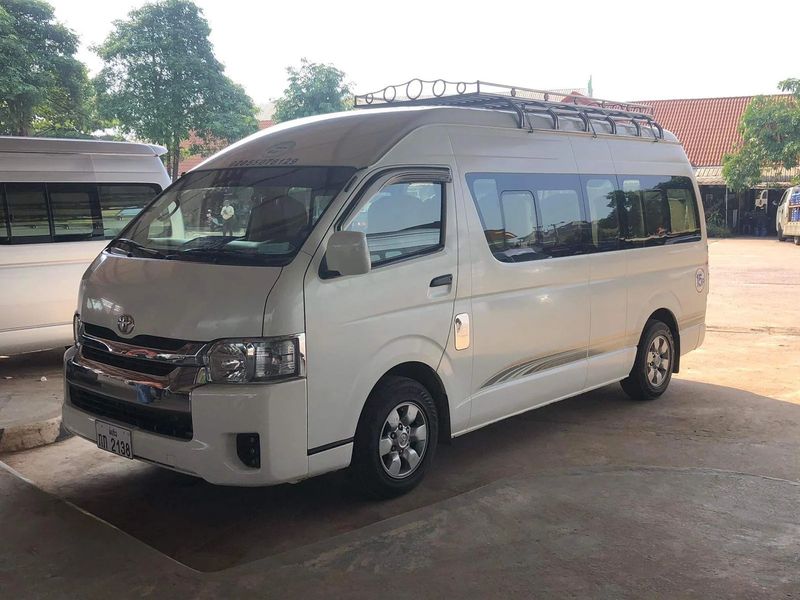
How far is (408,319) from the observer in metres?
4.55

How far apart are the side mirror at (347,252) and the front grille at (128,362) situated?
990mm

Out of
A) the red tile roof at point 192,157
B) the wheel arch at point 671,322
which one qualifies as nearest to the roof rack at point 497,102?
the wheel arch at point 671,322

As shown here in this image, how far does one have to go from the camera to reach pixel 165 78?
20.8 meters

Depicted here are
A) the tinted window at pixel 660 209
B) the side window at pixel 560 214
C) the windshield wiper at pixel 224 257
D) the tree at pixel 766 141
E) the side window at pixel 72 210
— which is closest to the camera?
the windshield wiper at pixel 224 257

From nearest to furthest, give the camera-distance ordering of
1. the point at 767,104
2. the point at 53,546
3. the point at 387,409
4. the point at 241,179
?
the point at 53,546, the point at 387,409, the point at 241,179, the point at 767,104

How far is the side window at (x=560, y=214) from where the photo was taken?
5.66m

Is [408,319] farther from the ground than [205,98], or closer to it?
closer to it

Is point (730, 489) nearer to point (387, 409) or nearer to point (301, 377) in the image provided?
point (387, 409)

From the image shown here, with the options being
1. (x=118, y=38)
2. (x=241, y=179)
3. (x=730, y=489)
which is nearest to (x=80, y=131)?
(x=118, y=38)

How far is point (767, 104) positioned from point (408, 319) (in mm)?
30777

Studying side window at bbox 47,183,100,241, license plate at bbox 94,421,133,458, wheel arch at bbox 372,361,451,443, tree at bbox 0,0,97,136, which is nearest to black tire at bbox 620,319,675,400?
wheel arch at bbox 372,361,451,443

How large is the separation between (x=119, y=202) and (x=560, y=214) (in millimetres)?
5005

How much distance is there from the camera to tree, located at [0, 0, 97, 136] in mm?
16922

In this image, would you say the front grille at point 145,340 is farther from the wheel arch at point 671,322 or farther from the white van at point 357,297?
the wheel arch at point 671,322
